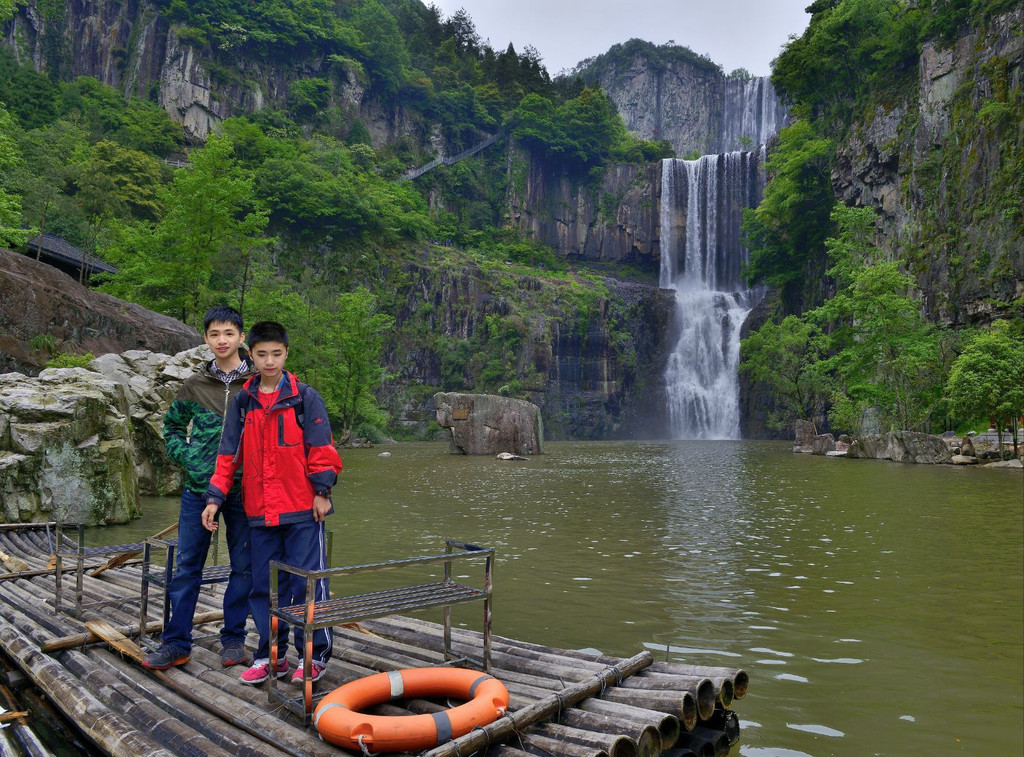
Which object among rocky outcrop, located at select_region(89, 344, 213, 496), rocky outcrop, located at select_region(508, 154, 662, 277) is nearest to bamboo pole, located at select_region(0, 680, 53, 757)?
rocky outcrop, located at select_region(89, 344, 213, 496)

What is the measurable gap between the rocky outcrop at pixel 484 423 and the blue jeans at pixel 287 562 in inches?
939

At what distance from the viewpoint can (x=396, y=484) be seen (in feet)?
52.2

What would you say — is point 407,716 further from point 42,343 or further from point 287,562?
point 42,343

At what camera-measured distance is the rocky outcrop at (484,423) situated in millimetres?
27516

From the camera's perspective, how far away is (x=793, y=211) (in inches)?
1607

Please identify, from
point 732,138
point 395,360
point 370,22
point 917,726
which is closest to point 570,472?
point 917,726

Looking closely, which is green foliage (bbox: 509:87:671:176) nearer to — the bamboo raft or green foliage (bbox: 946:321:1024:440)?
green foliage (bbox: 946:321:1024:440)

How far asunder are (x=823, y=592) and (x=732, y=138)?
280 feet

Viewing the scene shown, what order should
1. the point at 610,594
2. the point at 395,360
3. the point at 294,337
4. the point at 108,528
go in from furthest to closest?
1. the point at 395,360
2. the point at 294,337
3. the point at 108,528
4. the point at 610,594

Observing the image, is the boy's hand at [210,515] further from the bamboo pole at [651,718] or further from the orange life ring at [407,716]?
the bamboo pole at [651,718]

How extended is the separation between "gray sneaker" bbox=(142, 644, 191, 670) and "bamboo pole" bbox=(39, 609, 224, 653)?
23.3 inches

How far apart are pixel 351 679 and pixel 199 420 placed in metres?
1.57

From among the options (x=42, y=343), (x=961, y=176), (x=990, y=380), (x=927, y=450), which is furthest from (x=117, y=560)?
(x=961, y=176)

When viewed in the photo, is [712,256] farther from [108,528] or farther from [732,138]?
[108,528]
